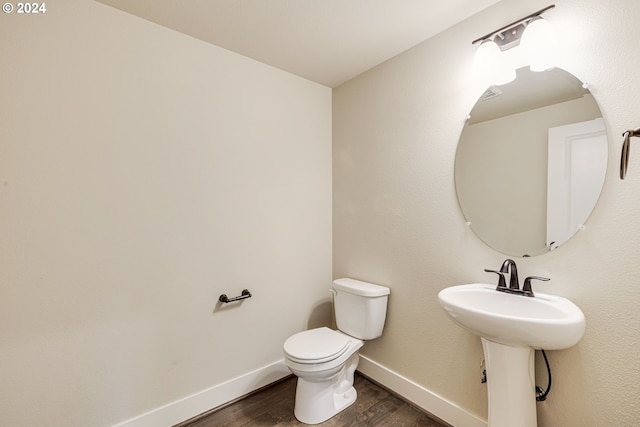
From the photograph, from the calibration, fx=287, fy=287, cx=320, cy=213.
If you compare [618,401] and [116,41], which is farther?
[116,41]

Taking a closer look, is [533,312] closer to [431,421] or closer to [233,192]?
[431,421]

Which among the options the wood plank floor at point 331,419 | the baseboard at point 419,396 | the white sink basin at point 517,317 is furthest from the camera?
the wood plank floor at point 331,419

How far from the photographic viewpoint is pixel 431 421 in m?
1.70

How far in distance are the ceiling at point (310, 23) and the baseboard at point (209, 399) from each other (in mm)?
2189

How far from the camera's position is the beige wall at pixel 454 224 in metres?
1.14

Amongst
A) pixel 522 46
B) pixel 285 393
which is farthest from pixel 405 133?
pixel 285 393

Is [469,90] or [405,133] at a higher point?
[469,90]

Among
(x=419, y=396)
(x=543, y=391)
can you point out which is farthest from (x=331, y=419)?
(x=543, y=391)

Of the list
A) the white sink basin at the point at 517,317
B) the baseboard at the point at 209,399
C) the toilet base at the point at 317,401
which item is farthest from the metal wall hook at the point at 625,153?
the baseboard at the point at 209,399

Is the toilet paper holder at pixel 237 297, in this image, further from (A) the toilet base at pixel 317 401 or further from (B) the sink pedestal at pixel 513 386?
(B) the sink pedestal at pixel 513 386

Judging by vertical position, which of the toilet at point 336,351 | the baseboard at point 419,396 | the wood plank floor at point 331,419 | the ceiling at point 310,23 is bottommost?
the wood plank floor at point 331,419

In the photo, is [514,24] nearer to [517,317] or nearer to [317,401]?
[517,317]

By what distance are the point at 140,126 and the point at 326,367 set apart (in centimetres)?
172

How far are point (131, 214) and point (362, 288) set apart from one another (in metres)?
1.47
